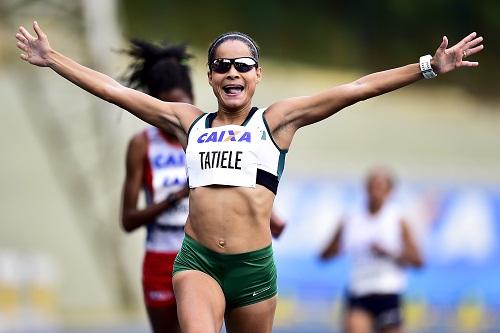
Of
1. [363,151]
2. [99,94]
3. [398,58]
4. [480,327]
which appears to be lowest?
[480,327]

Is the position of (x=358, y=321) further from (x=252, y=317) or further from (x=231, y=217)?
(x=231, y=217)

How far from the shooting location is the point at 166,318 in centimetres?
899

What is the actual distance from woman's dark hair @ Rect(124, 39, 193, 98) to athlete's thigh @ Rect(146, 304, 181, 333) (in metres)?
1.54

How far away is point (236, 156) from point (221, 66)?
1.81 ft

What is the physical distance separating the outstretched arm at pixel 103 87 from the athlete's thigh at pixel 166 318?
5.30 feet

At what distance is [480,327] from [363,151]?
17.9ft

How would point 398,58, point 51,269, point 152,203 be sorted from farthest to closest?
1. point 398,58
2. point 51,269
3. point 152,203

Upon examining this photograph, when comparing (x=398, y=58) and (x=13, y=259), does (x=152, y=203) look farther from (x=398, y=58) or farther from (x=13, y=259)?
(x=398, y=58)

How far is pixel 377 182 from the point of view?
1343cm

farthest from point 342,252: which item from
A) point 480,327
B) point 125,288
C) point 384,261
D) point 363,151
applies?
point 363,151

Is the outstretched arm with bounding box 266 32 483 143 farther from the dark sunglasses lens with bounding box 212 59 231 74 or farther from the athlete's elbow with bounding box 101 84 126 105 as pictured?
the athlete's elbow with bounding box 101 84 126 105

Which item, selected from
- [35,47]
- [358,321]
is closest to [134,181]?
[35,47]

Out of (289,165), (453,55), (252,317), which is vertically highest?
(289,165)

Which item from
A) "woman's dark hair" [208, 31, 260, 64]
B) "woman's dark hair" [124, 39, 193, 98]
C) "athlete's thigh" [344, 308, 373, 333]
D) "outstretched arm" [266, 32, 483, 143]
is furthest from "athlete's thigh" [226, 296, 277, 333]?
"athlete's thigh" [344, 308, 373, 333]
